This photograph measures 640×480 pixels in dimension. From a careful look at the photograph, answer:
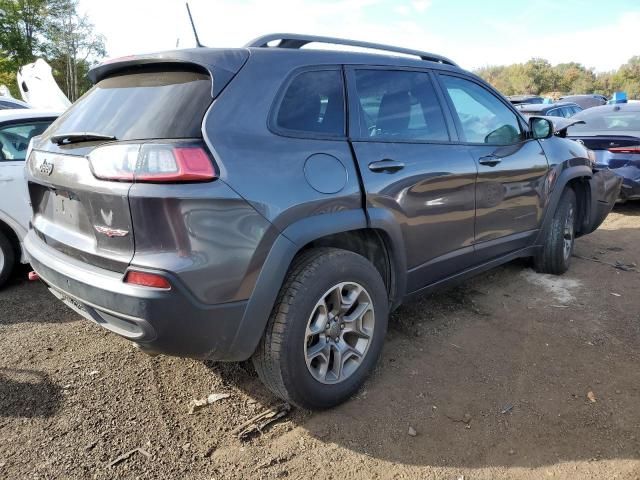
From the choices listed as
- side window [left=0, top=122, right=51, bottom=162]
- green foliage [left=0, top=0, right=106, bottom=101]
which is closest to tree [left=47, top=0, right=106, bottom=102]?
green foliage [left=0, top=0, right=106, bottom=101]

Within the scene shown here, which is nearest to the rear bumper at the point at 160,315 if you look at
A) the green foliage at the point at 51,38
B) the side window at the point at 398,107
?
the side window at the point at 398,107

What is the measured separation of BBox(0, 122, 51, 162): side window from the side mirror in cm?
420

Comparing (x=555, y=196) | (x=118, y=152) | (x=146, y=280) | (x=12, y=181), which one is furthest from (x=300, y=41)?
(x=12, y=181)

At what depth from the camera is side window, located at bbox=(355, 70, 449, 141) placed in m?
2.80

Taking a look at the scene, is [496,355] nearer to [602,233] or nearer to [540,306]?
[540,306]

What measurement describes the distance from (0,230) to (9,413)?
2.14 metres

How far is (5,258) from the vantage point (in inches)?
162

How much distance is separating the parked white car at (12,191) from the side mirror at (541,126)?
4.09m

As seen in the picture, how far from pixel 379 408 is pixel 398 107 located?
5.65 ft

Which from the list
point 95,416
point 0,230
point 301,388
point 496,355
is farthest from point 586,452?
point 0,230

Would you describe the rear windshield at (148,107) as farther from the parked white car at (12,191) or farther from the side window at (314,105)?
the parked white car at (12,191)

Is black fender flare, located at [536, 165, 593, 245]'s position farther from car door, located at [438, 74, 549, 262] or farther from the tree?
the tree

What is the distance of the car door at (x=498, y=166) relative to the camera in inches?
134

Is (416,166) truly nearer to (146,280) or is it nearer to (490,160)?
(490,160)
